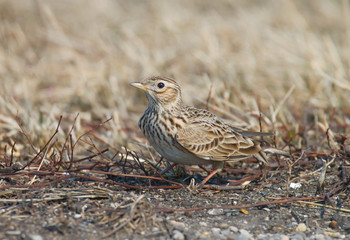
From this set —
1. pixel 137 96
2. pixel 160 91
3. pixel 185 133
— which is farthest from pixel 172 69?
pixel 185 133

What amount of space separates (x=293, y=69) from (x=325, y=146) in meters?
2.41

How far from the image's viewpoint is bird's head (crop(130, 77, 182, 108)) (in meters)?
5.06

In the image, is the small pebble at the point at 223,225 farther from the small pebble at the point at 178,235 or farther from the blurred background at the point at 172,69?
the blurred background at the point at 172,69

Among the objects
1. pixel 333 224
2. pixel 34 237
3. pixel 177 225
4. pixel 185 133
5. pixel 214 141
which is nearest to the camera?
pixel 34 237

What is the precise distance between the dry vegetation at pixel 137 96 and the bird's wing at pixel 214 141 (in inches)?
13.5

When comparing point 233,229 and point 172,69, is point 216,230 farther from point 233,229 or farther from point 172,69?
point 172,69

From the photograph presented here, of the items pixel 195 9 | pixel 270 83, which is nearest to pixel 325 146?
pixel 270 83

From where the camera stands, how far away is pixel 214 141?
4.98m

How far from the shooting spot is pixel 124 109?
757 cm

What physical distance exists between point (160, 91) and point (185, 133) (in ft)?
1.85

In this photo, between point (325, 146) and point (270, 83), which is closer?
point (325, 146)

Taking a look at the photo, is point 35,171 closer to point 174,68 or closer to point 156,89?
point 156,89

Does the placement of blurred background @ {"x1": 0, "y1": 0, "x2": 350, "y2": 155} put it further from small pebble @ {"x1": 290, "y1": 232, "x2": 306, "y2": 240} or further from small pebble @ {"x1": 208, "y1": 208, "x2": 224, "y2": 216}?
small pebble @ {"x1": 290, "y1": 232, "x2": 306, "y2": 240}

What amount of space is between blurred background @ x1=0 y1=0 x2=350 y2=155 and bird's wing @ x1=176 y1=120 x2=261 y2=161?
1012mm
